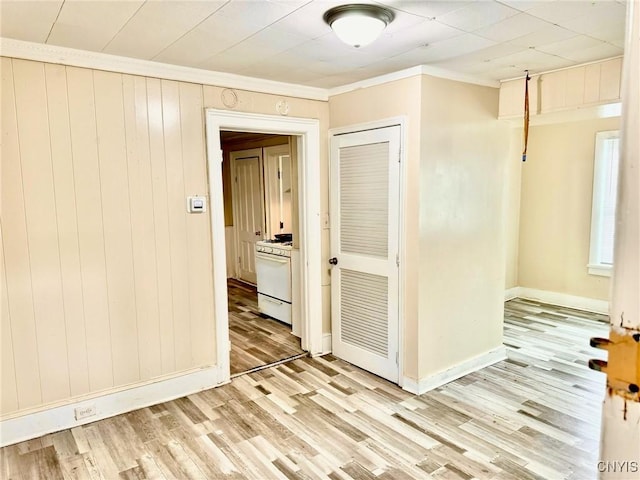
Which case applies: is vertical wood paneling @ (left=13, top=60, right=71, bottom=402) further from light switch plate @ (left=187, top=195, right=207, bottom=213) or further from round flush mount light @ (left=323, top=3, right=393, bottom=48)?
round flush mount light @ (left=323, top=3, right=393, bottom=48)

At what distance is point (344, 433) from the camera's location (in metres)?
2.75

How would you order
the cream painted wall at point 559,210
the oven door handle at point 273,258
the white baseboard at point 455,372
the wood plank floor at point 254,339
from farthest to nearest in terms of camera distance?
1. the cream painted wall at point 559,210
2. the oven door handle at point 273,258
3. the wood plank floor at point 254,339
4. the white baseboard at point 455,372

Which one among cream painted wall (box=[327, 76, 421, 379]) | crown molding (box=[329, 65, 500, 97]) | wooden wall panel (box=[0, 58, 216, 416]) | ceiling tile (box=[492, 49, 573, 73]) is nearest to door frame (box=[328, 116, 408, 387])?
cream painted wall (box=[327, 76, 421, 379])

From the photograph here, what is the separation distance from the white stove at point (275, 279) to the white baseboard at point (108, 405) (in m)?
1.52

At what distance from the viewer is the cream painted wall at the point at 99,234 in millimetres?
2592

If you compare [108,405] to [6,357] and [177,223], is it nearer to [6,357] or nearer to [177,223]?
[6,357]

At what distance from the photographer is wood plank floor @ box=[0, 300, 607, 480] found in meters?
2.39

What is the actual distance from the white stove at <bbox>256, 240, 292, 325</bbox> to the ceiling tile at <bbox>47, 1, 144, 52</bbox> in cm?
275

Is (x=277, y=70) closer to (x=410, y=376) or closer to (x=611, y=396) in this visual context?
(x=410, y=376)

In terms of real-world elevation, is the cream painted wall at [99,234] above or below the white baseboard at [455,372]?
above

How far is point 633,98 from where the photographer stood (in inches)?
23.9

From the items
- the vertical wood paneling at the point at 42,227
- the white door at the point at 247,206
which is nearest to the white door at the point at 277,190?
the white door at the point at 247,206

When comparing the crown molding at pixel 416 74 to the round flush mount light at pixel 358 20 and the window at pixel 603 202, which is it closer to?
the round flush mount light at pixel 358 20

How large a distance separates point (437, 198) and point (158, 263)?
218 centimetres
